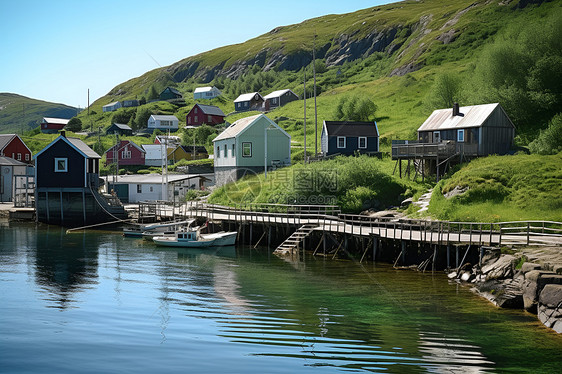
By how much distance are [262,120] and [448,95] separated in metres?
36.2

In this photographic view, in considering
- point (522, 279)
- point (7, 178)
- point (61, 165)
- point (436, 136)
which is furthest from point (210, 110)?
point (522, 279)

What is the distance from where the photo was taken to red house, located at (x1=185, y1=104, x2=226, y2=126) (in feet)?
481

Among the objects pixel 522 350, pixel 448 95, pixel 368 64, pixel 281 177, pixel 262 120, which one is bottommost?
pixel 522 350

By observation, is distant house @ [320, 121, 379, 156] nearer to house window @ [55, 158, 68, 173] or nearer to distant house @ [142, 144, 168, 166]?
house window @ [55, 158, 68, 173]

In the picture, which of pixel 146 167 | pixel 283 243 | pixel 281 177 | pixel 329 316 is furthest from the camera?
pixel 146 167

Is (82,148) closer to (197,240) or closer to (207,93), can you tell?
(197,240)

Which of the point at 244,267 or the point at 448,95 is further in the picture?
the point at 448,95

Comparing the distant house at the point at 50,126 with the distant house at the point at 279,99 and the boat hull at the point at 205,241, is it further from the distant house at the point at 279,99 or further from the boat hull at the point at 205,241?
the boat hull at the point at 205,241

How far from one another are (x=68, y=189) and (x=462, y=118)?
4395 centimetres

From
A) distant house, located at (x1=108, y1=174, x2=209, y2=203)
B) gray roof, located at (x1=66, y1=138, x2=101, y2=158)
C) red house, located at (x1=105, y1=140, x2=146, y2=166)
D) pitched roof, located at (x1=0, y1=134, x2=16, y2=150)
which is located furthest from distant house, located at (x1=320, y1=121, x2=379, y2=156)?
pitched roof, located at (x1=0, y1=134, x2=16, y2=150)

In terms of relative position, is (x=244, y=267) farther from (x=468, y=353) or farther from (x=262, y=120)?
(x=262, y=120)

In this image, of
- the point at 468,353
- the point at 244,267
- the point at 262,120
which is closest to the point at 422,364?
the point at 468,353

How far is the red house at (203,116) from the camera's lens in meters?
147

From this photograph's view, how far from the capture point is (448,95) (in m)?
86.1
